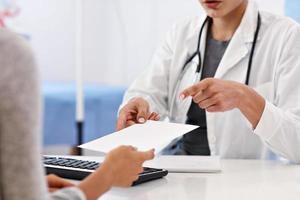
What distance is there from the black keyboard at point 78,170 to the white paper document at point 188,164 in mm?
85

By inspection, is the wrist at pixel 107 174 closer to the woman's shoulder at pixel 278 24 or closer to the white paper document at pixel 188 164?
the white paper document at pixel 188 164

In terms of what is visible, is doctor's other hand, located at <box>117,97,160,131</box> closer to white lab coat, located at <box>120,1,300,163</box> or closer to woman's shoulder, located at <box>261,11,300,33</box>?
white lab coat, located at <box>120,1,300,163</box>

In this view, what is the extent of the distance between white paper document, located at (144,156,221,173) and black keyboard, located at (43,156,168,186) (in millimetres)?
85

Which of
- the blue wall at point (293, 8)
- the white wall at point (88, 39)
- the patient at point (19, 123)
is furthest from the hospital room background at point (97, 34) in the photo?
the patient at point (19, 123)

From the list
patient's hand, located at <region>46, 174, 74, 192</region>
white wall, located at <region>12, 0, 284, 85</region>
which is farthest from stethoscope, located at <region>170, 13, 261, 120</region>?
white wall, located at <region>12, 0, 284, 85</region>

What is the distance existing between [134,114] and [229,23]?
45 cm

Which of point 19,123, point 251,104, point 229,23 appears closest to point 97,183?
point 19,123

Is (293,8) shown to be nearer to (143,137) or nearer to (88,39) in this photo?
(143,137)

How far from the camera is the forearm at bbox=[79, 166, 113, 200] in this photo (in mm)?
602

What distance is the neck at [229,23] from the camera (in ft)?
5.00

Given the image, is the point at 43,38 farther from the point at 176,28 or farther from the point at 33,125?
the point at 33,125

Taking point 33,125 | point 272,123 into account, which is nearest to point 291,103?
point 272,123

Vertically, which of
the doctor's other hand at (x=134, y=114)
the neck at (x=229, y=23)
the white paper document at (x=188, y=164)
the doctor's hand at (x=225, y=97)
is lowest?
the white paper document at (x=188, y=164)

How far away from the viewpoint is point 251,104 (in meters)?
1.18
